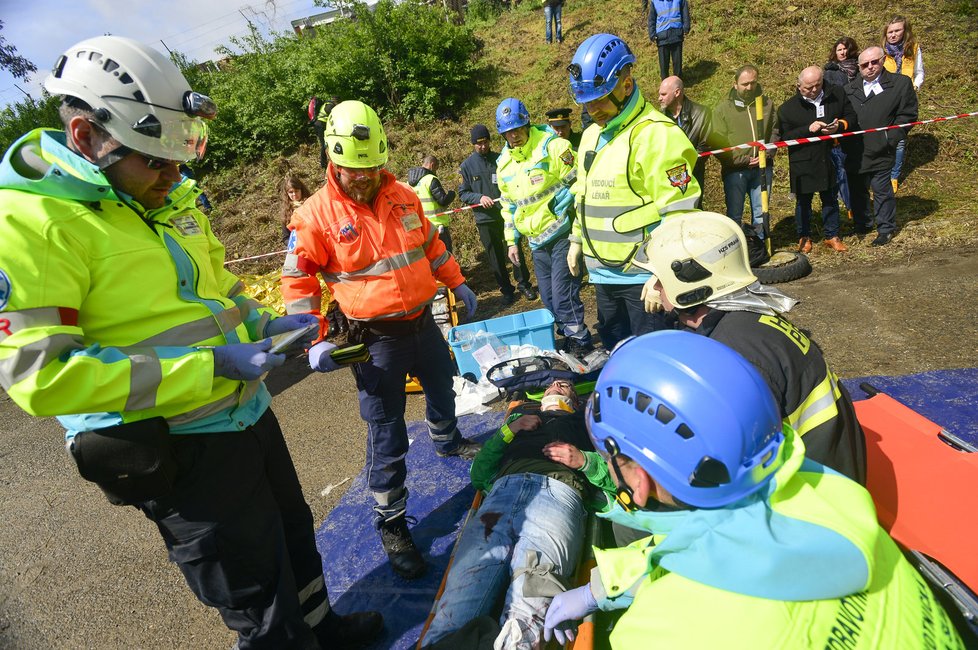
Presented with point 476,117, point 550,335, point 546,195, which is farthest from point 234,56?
point 550,335

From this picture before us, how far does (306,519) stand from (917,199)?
8824 mm

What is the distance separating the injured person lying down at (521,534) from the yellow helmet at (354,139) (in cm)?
159

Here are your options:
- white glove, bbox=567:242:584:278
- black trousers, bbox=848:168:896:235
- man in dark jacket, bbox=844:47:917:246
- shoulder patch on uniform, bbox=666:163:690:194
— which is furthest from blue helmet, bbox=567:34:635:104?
black trousers, bbox=848:168:896:235

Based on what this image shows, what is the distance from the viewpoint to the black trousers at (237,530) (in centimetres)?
170

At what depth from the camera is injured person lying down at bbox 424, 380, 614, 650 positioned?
198cm

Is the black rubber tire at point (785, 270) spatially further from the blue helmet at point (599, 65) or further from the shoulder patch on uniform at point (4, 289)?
the shoulder patch on uniform at point (4, 289)

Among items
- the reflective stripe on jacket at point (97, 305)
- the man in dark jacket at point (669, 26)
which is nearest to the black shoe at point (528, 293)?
the man in dark jacket at point (669, 26)

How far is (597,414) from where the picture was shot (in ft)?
4.42

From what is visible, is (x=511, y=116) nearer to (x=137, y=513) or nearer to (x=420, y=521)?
(x=420, y=521)

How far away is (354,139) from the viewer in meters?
2.51

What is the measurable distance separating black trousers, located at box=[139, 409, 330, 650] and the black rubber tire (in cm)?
576

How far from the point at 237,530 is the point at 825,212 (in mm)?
7175

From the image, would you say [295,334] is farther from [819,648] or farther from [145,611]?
[145,611]

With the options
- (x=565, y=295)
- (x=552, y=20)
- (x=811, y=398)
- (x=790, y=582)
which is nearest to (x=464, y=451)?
(x=565, y=295)
